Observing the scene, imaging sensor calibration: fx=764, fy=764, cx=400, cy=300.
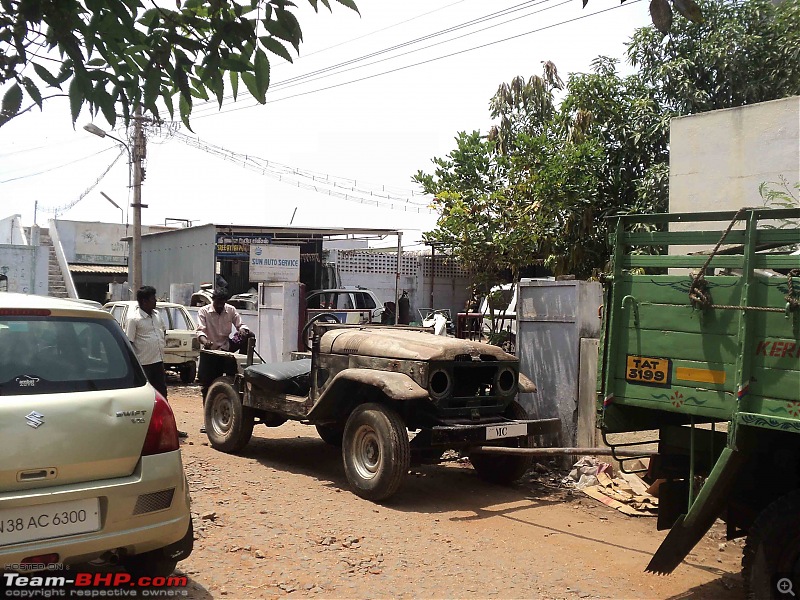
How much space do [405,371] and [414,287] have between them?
65.8 feet

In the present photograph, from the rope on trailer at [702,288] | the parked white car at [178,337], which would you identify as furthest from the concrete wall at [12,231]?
the rope on trailer at [702,288]

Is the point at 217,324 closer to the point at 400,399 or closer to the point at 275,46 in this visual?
the point at 400,399

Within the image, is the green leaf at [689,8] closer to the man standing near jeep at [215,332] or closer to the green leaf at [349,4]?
the green leaf at [349,4]

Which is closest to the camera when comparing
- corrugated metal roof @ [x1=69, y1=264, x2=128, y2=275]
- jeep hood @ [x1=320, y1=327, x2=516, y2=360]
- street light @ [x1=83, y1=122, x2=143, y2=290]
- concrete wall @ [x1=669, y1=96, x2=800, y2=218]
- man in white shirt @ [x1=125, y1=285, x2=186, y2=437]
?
jeep hood @ [x1=320, y1=327, x2=516, y2=360]

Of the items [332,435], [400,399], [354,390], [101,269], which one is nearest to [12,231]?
[101,269]

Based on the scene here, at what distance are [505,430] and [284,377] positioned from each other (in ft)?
8.07

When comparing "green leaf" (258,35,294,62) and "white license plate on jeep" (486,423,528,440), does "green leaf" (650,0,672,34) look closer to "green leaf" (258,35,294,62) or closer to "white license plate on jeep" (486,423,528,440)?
"green leaf" (258,35,294,62)

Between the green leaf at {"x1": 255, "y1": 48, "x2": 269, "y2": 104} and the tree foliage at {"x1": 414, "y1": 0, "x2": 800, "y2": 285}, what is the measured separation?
6.42 m

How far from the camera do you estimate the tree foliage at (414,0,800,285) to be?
10094mm

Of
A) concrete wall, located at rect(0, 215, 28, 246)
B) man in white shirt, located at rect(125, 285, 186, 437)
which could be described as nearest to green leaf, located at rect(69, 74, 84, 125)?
man in white shirt, located at rect(125, 285, 186, 437)

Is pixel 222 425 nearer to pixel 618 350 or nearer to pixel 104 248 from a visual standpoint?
pixel 618 350

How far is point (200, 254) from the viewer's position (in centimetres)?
2538

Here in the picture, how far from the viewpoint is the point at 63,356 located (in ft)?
12.8

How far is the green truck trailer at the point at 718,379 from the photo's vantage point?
366 cm
